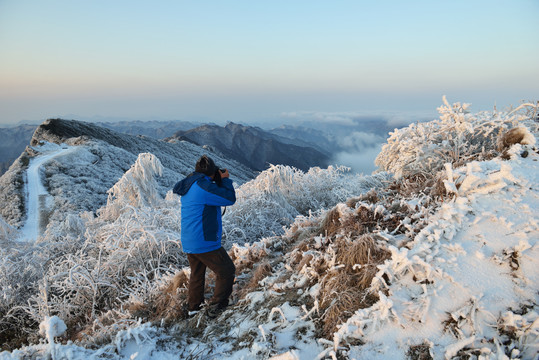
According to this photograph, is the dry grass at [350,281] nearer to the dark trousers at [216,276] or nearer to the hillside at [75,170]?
the dark trousers at [216,276]

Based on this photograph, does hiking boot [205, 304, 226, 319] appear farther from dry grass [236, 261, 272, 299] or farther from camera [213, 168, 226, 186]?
camera [213, 168, 226, 186]

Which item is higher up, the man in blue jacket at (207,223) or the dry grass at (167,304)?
the man in blue jacket at (207,223)

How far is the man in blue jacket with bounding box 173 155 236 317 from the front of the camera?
350cm

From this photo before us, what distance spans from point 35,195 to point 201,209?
24265mm

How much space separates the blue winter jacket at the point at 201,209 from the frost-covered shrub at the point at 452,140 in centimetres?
273

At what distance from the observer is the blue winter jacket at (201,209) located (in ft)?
11.4

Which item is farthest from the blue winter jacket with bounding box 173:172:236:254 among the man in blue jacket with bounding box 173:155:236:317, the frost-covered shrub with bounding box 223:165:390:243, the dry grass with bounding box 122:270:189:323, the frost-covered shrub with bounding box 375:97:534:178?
the frost-covered shrub with bounding box 223:165:390:243

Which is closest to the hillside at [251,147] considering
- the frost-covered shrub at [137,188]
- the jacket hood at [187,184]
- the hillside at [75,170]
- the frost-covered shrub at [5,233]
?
the hillside at [75,170]

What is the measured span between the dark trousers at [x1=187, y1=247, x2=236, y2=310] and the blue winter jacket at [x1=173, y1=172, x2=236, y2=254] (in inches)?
4.1

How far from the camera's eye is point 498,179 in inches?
122

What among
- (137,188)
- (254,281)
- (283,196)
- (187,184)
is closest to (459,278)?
(254,281)

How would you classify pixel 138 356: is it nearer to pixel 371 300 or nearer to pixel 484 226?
pixel 371 300

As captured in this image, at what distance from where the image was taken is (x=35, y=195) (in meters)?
21.8

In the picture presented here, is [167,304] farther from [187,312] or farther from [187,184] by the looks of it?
[187,184]
